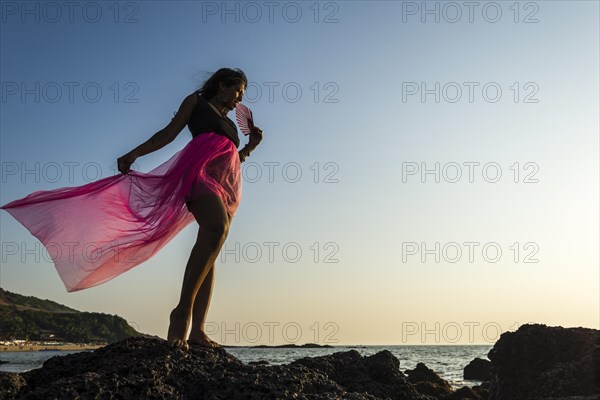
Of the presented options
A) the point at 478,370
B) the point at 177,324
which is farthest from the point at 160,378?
the point at 478,370

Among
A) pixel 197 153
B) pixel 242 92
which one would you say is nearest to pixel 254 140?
pixel 242 92

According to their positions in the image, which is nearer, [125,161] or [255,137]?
[125,161]

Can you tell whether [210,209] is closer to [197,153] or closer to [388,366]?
[197,153]

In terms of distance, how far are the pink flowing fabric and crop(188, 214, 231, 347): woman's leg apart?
525 millimetres

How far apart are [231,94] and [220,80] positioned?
16 cm

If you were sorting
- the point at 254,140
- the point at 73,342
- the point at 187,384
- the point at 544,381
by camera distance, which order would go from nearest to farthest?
the point at 187,384
the point at 254,140
the point at 544,381
the point at 73,342

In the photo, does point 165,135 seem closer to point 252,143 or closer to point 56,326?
point 252,143

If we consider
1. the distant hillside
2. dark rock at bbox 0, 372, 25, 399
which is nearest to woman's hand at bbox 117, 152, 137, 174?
dark rock at bbox 0, 372, 25, 399

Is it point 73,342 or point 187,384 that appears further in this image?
point 73,342

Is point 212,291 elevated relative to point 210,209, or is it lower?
lower

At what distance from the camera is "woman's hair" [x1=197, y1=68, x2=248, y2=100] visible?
599 cm

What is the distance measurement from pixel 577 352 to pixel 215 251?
696 centimetres

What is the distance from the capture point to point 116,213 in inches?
228

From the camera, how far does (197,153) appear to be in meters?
5.58
